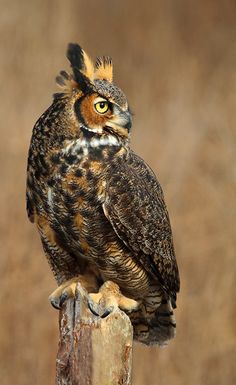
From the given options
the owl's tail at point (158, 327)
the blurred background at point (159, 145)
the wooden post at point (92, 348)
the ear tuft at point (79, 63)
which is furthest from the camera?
the blurred background at point (159, 145)

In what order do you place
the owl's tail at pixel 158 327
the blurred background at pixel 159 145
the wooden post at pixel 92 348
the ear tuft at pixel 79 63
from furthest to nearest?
the blurred background at pixel 159 145 → the owl's tail at pixel 158 327 → the ear tuft at pixel 79 63 → the wooden post at pixel 92 348

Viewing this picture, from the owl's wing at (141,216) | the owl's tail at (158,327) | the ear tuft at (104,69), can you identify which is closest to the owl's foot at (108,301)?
the owl's wing at (141,216)

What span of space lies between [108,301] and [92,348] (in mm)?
253

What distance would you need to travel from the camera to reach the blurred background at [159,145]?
475cm

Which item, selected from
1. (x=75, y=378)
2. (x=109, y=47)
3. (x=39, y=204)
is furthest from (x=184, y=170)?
(x=75, y=378)

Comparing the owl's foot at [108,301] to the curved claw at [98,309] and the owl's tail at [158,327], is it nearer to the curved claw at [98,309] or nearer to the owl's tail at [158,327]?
the curved claw at [98,309]

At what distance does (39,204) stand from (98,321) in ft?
1.51

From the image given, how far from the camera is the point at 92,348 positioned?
2818mm

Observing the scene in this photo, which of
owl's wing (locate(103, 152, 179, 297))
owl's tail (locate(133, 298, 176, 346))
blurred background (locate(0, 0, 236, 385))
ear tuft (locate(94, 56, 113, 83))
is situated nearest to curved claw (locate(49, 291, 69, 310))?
owl's wing (locate(103, 152, 179, 297))

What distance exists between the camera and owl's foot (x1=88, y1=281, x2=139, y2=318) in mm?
2951

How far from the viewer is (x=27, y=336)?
15.6ft

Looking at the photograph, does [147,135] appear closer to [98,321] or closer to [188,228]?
[188,228]

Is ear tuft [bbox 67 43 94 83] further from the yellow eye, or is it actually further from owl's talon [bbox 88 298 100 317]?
owl's talon [bbox 88 298 100 317]

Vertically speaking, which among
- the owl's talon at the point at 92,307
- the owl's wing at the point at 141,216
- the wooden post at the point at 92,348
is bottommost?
the wooden post at the point at 92,348
